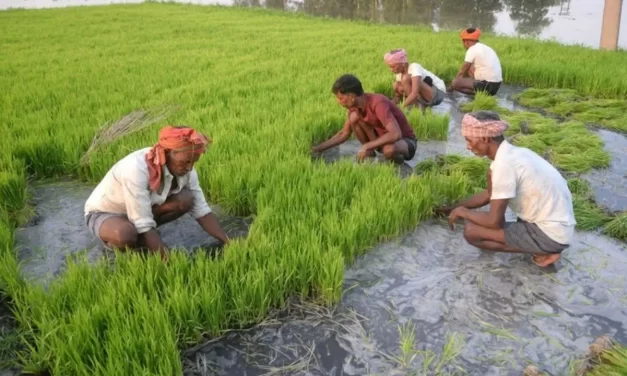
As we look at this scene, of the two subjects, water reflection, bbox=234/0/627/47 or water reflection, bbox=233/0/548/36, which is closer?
water reflection, bbox=234/0/627/47

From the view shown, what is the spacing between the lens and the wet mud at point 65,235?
9.27ft

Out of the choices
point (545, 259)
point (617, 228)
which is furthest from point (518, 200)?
point (617, 228)

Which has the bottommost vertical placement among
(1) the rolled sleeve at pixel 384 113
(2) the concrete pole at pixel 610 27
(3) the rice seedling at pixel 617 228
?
(3) the rice seedling at pixel 617 228

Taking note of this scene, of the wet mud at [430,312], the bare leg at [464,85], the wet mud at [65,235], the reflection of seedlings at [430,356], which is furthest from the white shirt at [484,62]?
the reflection of seedlings at [430,356]

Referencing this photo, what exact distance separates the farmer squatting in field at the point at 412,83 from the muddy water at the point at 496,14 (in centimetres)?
802

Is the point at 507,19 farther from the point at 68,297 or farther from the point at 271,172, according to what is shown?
the point at 68,297

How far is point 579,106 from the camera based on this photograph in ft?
19.3

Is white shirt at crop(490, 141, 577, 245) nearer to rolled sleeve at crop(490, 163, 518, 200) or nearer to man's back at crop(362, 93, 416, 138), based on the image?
rolled sleeve at crop(490, 163, 518, 200)

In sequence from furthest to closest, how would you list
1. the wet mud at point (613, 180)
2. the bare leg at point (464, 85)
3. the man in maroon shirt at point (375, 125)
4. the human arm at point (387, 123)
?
the bare leg at point (464, 85) → the human arm at point (387, 123) → the man in maroon shirt at point (375, 125) → the wet mud at point (613, 180)

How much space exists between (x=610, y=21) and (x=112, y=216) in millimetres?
9705

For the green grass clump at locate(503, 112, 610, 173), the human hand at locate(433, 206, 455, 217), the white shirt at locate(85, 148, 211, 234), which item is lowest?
the human hand at locate(433, 206, 455, 217)

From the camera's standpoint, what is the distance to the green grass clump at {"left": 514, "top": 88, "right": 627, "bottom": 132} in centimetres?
538

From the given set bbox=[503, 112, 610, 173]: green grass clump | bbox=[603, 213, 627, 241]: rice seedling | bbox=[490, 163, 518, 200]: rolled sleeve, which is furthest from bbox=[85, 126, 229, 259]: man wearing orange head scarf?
bbox=[503, 112, 610, 173]: green grass clump

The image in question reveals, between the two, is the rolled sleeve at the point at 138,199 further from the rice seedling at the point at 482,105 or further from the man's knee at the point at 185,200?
the rice seedling at the point at 482,105
